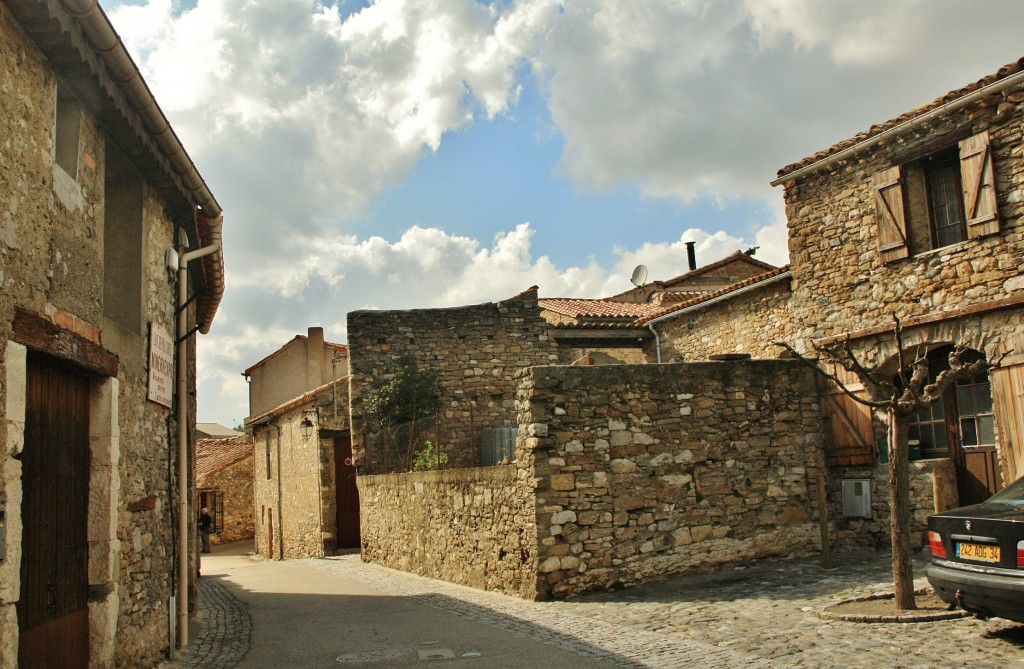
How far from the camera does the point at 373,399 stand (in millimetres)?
18547

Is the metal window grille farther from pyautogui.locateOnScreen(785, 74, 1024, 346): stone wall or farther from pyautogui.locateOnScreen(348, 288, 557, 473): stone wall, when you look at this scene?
pyautogui.locateOnScreen(785, 74, 1024, 346): stone wall

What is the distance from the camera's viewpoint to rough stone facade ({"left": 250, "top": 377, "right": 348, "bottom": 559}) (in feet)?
68.1

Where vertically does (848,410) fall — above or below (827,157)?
below

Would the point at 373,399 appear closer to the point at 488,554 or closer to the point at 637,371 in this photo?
the point at 488,554

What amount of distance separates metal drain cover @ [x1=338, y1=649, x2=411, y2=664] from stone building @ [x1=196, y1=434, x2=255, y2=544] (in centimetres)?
2373

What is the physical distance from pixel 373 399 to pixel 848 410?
1010 centimetres

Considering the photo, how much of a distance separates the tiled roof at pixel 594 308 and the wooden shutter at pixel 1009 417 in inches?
357

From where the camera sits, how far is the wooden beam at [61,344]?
5258mm

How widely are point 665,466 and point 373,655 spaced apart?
15.1ft

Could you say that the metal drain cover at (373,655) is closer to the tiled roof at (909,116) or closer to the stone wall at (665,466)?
the stone wall at (665,466)

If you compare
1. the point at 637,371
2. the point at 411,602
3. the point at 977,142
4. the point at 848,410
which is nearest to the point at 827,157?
the point at 977,142

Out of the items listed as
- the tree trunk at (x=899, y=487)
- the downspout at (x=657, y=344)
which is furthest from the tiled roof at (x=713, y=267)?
the tree trunk at (x=899, y=487)

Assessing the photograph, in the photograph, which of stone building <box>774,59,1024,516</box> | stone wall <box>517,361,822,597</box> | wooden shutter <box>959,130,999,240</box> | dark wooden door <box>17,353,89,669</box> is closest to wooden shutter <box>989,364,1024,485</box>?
stone building <box>774,59,1024,516</box>

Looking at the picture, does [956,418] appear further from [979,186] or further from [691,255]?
[691,255]
